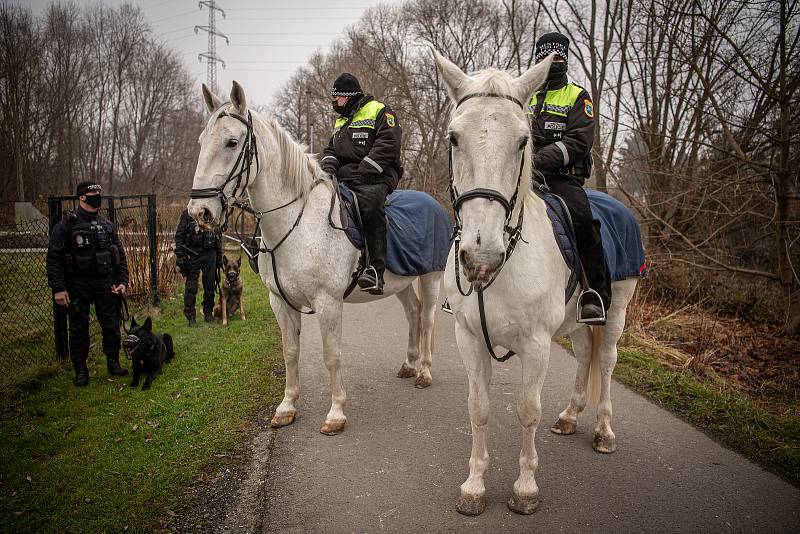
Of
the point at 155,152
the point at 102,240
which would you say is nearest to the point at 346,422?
the point at 102,240

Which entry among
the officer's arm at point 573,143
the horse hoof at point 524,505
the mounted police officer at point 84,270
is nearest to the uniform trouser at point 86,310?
the mounted police officer at point 84,270

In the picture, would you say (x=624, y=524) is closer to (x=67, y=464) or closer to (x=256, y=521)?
(x=256, y=521)

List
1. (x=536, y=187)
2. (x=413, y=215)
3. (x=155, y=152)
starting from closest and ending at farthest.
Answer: (x=536, y=187), (x=413, y=215), (x=155, y=152)

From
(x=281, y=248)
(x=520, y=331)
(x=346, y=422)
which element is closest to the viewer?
(x=520, y=331)

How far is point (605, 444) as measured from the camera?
3.96 metres

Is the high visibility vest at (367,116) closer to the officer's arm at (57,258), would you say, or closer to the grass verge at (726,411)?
the officer's arm at (57,258)

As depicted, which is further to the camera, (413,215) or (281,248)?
(413,215)

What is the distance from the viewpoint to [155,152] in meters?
35.3

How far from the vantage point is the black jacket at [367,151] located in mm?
4652

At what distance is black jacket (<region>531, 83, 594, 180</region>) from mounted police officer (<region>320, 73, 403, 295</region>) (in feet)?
5.01

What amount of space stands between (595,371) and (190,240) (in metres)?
7.28

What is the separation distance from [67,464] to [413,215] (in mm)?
3731

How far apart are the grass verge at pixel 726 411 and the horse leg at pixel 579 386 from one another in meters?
1.17

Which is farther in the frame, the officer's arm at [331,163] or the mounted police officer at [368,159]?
the officer's arm at [331,163]
